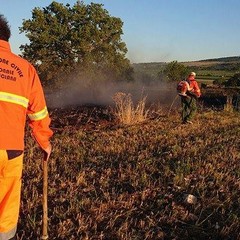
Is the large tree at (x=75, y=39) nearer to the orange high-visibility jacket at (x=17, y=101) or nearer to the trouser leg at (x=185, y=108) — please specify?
the trouser leg at (x=185, y=108)

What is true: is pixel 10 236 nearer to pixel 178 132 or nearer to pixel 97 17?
pixel 178 132

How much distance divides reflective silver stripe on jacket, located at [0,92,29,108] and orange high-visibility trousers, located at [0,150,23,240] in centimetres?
43

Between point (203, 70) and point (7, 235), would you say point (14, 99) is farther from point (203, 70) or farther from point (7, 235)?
point (203, 70)

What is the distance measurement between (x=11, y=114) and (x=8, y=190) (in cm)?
65

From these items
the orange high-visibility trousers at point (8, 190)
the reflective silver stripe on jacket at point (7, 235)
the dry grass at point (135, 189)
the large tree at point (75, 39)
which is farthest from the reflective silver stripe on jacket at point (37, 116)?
the large tree at point (75, 39)

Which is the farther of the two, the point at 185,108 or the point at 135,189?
the point at 185,108

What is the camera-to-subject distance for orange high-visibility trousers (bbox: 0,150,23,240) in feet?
12.3

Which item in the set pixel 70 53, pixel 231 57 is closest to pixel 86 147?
pixel 70 53

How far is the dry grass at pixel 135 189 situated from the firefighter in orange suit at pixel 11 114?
109cm

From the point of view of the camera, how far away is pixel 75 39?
2869 centimetres

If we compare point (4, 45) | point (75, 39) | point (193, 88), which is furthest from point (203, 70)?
point (4, 45)

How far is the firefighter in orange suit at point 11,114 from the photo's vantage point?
375 centimetres

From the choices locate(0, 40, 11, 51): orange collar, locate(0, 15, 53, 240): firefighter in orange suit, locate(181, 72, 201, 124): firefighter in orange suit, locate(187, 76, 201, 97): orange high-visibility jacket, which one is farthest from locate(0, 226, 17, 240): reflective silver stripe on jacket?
locate(187, 76, 201, 97): orange high-visibility jacket

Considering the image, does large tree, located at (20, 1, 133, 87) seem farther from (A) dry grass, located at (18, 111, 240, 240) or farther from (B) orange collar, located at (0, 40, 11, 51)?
(B) orange collar, located at (0, 40, 11, 51)
